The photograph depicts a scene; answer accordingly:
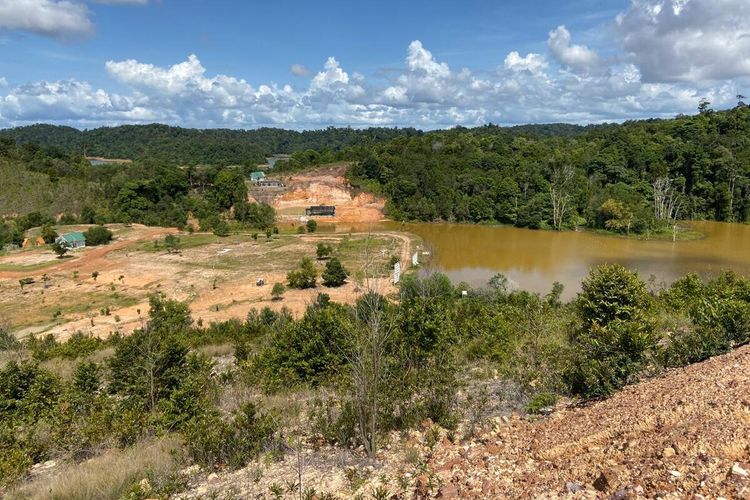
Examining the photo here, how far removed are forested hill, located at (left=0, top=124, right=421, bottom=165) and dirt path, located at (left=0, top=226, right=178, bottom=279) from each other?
52563 millimetres

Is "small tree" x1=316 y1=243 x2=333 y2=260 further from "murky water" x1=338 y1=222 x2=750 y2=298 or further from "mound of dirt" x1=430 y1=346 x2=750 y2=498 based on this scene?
"mound of dirt" x1=430 y1=346 x2=750 y2=498

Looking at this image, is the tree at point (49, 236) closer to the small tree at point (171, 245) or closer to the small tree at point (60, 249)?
the small tree at point (60, 249)

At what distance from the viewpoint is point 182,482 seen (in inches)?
223

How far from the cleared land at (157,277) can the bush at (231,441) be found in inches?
446

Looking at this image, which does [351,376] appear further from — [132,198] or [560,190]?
[132,198]

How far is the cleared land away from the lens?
961 inches

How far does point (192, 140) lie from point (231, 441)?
122100 mm

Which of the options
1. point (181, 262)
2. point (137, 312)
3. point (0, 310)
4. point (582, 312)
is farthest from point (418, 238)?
point (582, 312)

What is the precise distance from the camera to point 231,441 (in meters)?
6.24

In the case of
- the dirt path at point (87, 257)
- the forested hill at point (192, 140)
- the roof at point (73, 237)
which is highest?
the forested hill at point (192, 140)

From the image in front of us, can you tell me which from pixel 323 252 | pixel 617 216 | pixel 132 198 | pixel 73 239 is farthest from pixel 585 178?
pixel 73 239

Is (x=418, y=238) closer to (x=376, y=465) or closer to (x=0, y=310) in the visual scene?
(x=0, y=310)

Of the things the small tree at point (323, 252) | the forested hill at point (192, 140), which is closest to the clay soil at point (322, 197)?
the small tree at point (323, 252)

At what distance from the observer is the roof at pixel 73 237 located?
40656 millimetres
